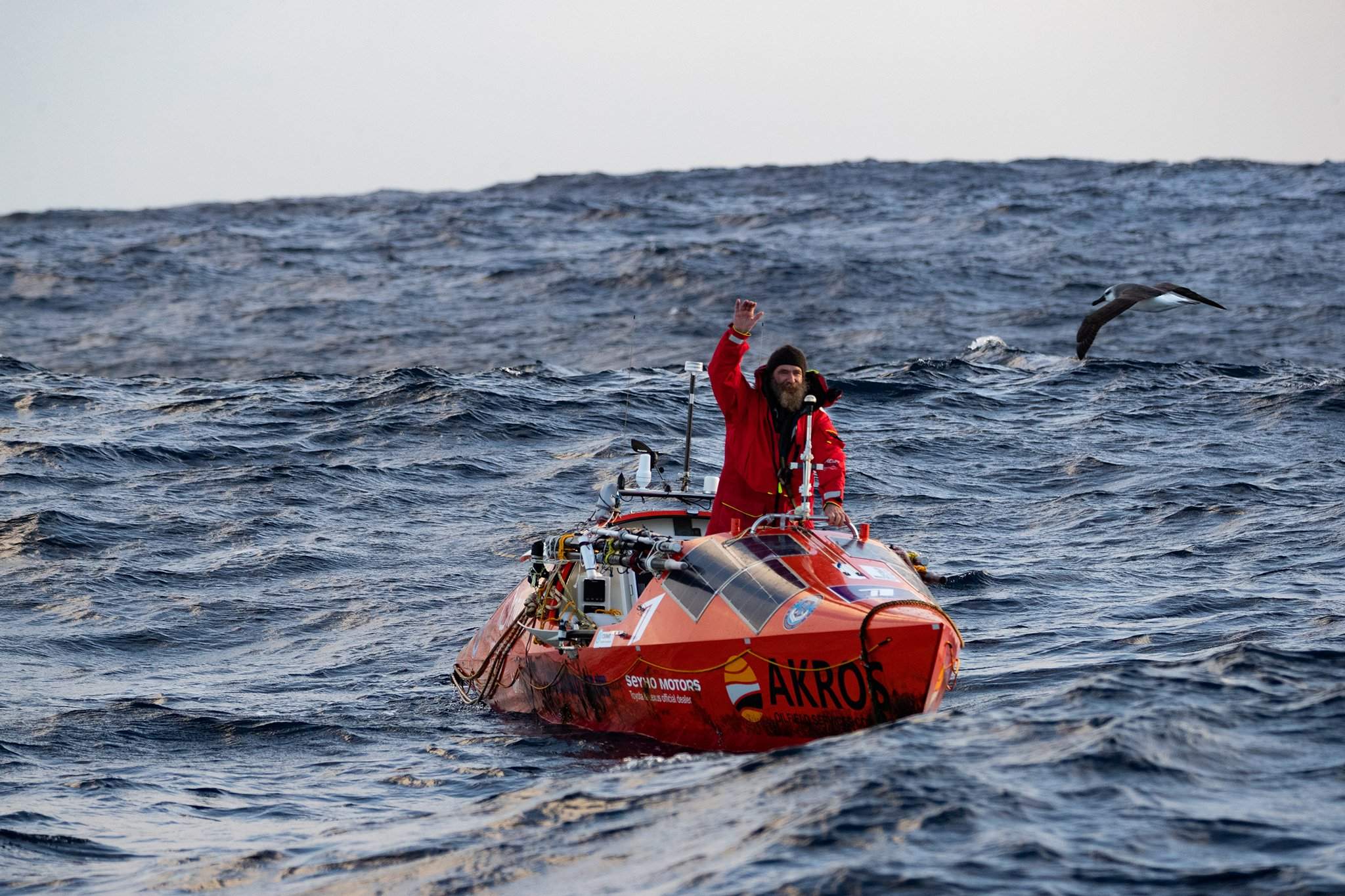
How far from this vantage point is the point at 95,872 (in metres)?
7.98

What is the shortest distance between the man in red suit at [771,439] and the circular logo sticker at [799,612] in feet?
3.27

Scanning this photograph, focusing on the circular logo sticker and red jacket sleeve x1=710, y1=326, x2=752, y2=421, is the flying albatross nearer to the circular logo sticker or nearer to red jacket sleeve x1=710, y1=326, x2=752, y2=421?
red jacket sleeve x1=710, y1=326, x2=752, y2=421

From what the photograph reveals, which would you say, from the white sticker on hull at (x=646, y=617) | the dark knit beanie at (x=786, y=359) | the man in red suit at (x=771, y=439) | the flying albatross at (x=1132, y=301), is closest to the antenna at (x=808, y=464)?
the man in red suit at (x=771, y=439)

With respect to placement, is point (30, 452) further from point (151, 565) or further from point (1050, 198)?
point (1050, 198)

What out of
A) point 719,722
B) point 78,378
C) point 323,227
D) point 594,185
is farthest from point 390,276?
point 719,722

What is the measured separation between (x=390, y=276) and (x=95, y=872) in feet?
135

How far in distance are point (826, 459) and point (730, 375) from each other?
83 centimetres

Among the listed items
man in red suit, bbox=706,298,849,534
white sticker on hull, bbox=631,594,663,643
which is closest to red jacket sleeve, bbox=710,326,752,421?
man in red suit, bbox=706,298,849,534

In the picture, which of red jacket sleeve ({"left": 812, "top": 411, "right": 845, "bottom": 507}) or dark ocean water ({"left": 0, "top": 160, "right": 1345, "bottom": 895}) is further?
red jacket sleeve ({"left": 812, "top": 411, "right": 845, "bottom": 507})

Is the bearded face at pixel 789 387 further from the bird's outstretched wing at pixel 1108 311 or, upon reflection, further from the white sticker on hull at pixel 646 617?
the bird's outstretched wing at pixel 1108 311

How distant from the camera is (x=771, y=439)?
9.52m

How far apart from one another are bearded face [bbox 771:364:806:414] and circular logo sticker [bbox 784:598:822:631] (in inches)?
57.9

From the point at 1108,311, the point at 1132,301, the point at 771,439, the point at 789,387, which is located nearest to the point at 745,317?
the point at 789,387

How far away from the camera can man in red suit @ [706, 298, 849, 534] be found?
9297 mm
